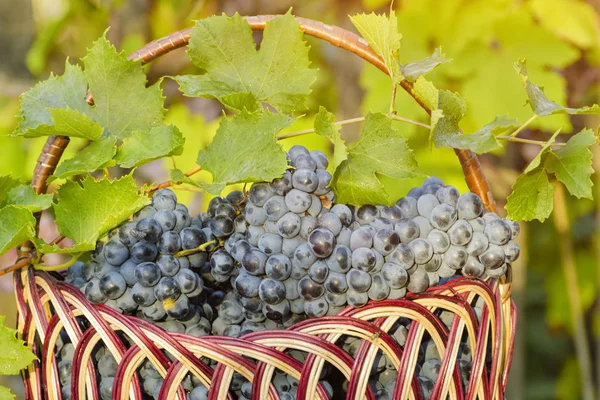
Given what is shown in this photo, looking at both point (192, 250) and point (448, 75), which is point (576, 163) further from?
point (448, 75)

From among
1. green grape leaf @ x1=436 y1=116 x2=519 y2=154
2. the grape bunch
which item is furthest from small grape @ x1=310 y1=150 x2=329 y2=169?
green grape leaf @ x1=436 y1=116 x2=519 y2=154

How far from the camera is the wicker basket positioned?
48 cm

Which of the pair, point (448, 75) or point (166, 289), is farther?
point (448, 75)

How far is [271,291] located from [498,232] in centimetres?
20

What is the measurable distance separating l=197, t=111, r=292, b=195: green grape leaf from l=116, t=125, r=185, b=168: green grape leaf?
3 centimetres

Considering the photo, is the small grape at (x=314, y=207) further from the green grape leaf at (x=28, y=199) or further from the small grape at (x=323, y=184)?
the green grape leaf at (x=28, y=199)

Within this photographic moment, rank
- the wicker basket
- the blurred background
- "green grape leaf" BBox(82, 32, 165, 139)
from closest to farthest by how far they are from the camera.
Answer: the wicker basket < "green grape leaf" BBox(82, 32, 165, 139) < the blurred background

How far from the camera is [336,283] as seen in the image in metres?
0.50

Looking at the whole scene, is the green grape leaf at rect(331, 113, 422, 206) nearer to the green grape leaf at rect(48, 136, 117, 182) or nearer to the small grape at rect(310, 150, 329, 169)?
the small grape at rect(310, 150, 329, 169)

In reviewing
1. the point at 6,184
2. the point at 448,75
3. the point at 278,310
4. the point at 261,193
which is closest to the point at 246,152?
the point at 261,193

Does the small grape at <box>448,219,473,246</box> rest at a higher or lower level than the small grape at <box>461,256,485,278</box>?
higher

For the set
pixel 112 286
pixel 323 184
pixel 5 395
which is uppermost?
pixel 323 184

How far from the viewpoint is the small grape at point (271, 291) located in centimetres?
51

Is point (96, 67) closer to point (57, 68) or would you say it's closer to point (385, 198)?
point (385, 198)
